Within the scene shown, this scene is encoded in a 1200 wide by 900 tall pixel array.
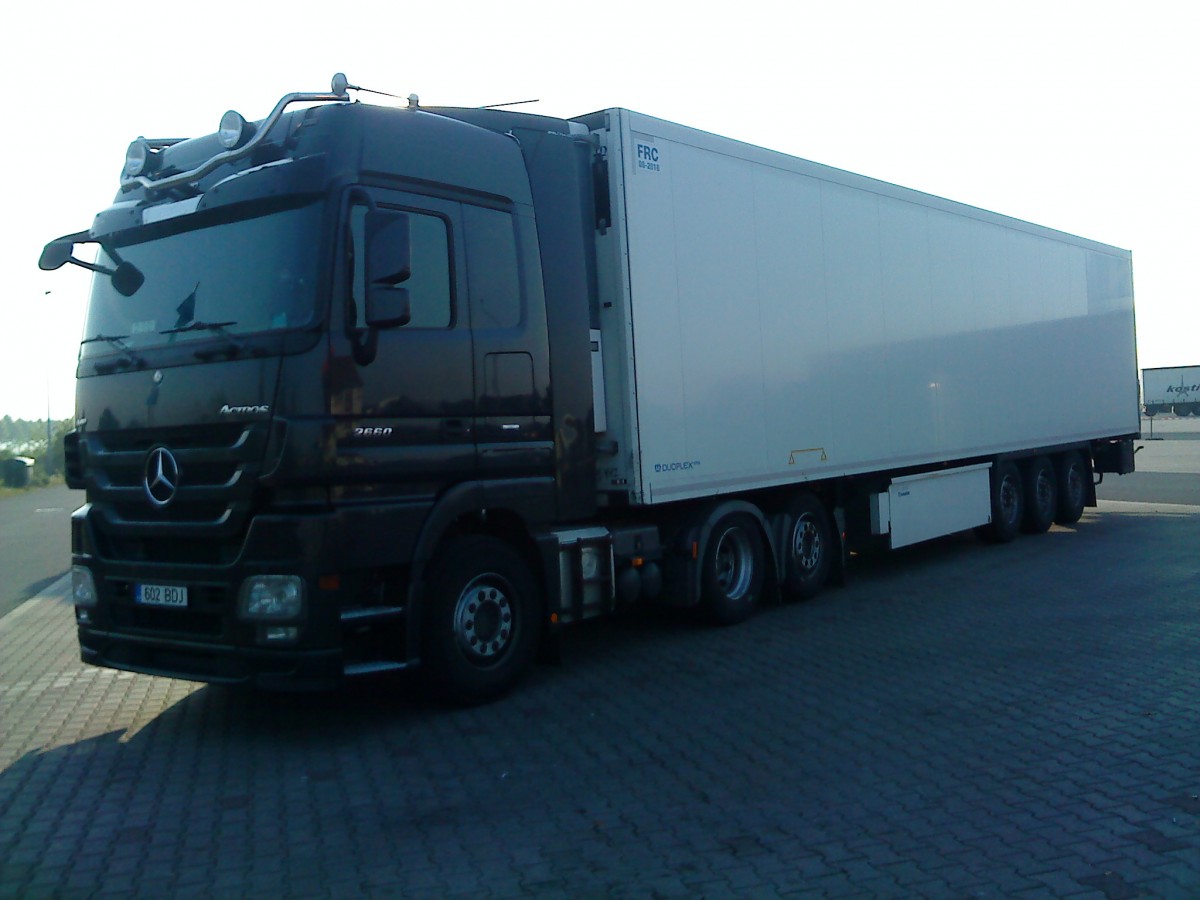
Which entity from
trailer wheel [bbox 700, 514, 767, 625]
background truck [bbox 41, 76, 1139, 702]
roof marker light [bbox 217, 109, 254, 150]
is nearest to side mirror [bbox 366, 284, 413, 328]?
background truck [bbox 41, 76, 1139, 702]

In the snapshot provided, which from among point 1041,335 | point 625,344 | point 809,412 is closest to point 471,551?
point 625,344

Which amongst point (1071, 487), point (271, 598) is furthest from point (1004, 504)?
point (271, 598)

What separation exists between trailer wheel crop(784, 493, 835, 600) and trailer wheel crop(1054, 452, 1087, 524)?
7021mm

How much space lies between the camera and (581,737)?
21.6ft

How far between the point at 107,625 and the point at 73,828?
2.02 m

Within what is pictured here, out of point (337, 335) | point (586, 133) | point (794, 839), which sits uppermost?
point (586, 133)

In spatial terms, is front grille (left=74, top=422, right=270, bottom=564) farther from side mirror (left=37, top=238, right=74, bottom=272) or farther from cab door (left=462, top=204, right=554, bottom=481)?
cab door (left=462, top=204, right=554, bottom=481)

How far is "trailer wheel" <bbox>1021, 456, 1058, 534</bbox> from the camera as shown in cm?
1594

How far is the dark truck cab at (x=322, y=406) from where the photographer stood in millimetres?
6301

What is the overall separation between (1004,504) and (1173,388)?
7268cm

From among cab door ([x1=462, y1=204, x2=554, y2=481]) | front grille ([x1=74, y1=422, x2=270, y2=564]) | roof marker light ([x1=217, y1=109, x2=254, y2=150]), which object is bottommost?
front grille ([x1=74, y1=422, x2=270, y2=564])

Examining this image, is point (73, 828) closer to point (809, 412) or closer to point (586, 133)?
point (586, 133)

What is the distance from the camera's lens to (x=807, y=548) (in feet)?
36.4

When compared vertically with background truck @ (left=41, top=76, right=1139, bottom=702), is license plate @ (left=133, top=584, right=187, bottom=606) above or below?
below
